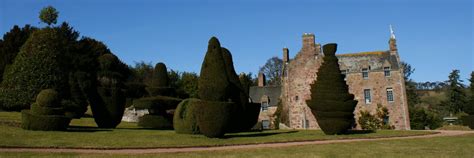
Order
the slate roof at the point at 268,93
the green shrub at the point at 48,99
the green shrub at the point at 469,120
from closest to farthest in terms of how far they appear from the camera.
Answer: the green shrub at the point at 48,99, the green shrub at the point at 469,120, the slate roof at the point at 268,93

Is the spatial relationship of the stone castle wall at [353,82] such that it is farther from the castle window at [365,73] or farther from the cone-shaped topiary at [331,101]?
the cone-shaped topiary at [331,101]

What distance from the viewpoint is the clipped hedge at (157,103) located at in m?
25.4

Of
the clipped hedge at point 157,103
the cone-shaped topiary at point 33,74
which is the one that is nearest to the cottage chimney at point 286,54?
the clipped hedge at point 157,103

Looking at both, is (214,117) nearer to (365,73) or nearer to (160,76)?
(160,76)

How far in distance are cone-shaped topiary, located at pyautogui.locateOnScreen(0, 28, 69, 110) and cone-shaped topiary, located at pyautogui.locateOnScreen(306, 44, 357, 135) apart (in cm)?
1473

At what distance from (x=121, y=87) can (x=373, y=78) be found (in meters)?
24.6

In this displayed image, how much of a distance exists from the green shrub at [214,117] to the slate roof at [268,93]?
27115 mm

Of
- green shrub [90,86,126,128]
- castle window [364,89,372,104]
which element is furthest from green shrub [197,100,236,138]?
castle window [364,89,372,104]

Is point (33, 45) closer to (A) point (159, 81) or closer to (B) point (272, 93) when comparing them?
(A) point (159, 81)

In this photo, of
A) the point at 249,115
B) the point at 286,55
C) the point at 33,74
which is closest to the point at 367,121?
the point at 286,55

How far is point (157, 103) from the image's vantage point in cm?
2545

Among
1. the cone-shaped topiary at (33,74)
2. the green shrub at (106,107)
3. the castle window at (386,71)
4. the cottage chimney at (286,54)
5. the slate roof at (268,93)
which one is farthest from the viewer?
the slate roof at (268,93)

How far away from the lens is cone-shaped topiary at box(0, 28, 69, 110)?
2081 cm

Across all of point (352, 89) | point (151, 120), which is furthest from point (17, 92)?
point (352, 89)
